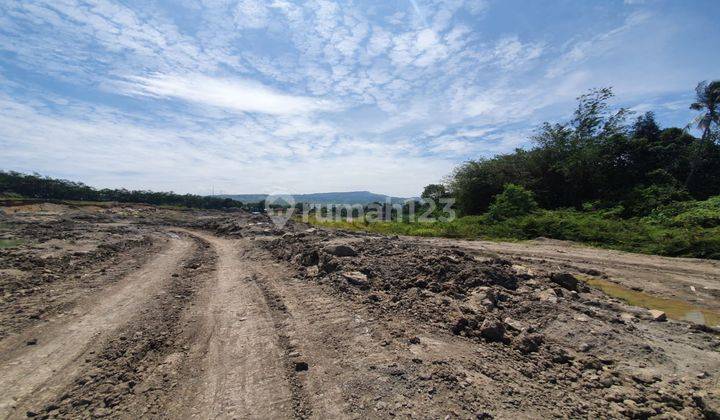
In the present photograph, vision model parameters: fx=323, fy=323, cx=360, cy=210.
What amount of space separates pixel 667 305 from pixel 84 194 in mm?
68720

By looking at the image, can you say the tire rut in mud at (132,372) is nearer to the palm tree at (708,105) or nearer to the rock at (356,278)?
the rock at (356,278)

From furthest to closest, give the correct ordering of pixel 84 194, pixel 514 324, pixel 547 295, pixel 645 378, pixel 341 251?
pixel 84 194 < pixel 341 251 < pixel 547 295 < pixel 514 324 < pixel 645 378

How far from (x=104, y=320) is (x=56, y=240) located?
12382 millimetres

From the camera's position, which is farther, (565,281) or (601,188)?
(601,188)

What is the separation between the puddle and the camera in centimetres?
600

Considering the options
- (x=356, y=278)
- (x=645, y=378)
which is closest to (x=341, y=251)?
(x=356, y=278)

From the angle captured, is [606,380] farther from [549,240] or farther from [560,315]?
[549,240]

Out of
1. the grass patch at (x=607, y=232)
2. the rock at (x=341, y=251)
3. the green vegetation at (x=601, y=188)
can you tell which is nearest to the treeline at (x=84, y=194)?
the green vegetation at (x=601, y=188)

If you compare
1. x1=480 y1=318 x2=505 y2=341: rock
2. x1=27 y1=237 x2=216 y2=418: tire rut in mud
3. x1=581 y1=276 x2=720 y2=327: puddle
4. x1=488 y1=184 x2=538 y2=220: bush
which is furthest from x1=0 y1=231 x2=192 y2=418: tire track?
x1=488 y1=184 x2=538 y2=220: bush

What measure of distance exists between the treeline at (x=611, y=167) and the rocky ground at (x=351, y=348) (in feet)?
63.5

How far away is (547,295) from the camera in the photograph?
233 inches

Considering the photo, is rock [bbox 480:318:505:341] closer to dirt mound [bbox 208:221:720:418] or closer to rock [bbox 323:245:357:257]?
dirt mound [bbox 208:221:720:418]

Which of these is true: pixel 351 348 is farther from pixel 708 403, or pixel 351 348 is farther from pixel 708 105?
pixel 708 105

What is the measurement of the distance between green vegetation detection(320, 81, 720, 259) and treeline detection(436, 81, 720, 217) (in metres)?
0.07
